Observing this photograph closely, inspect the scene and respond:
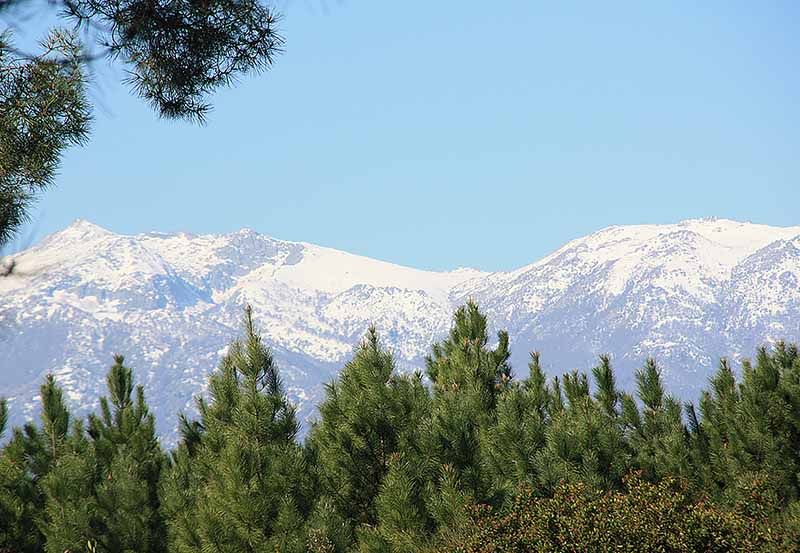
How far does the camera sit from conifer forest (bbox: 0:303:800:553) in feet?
31.0

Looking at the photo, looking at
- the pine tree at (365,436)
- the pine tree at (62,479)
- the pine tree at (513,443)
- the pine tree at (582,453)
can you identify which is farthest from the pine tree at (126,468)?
the pine tree at (582,453)

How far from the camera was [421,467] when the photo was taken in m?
11.0

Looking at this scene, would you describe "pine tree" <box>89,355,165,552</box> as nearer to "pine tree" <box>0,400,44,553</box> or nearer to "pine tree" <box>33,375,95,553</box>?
"pine tree" <box>33,375,95,553</box>

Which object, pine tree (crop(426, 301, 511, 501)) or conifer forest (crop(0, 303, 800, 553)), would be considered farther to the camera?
pine tree (crop(426, 301, 511, 501))

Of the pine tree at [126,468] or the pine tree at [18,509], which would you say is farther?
the pine tree at [18,509]

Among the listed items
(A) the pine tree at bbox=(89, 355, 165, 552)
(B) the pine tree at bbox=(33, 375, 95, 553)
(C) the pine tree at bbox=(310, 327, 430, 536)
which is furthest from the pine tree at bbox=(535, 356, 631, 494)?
(B) the pine tree at bbox=(33, 375, 95, 553)

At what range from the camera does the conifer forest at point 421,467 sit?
9.46m

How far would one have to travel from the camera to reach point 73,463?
12.9m

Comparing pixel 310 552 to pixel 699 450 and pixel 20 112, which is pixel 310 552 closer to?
pixel 20 112

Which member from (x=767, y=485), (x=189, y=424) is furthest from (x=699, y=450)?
(x=189, y=424)

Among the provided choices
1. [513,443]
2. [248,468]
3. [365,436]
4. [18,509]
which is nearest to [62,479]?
[18,509]

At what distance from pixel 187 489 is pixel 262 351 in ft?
7.35

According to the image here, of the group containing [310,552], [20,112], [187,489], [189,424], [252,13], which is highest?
[252,13]

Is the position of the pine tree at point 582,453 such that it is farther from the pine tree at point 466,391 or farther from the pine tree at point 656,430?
the pine tree at point 656,430
